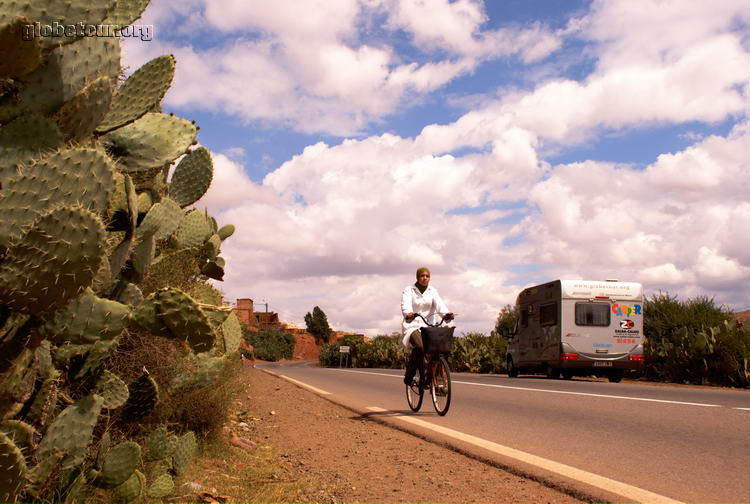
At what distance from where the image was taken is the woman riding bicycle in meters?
8.36

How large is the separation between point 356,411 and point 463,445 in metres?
3.72

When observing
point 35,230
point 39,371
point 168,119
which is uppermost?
point 168,119

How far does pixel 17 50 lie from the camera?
210cm

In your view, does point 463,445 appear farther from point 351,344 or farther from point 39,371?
point 351,344

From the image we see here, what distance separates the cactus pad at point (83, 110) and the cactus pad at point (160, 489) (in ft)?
5.95

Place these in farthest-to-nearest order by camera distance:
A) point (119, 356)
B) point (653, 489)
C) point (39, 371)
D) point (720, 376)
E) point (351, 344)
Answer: point (351, 344) → point (720, 376) → point (119, 356) → point (653, 489) → point (39, 371)

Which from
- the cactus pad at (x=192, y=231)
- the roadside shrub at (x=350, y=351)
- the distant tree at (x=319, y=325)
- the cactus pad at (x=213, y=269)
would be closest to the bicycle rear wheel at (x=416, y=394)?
the cactus pad at (x=213, y=269)

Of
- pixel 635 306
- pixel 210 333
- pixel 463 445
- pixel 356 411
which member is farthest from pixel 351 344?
pixel 210 333

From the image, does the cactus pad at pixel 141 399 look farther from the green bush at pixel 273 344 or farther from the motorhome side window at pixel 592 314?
the green bush at pixel 273 344

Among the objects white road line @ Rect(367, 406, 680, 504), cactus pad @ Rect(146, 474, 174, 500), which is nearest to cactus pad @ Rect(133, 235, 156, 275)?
cactus pad @ Rect(146, 474, 174, 500)

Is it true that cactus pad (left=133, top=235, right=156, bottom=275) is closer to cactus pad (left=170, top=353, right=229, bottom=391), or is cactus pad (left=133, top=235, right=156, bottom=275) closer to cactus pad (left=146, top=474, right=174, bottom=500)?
cactus pad (left=146, top=474, right=174, bottom=500)

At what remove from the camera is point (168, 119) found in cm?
358

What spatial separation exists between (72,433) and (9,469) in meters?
0.55

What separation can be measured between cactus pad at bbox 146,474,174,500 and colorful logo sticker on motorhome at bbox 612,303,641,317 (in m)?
17.5
